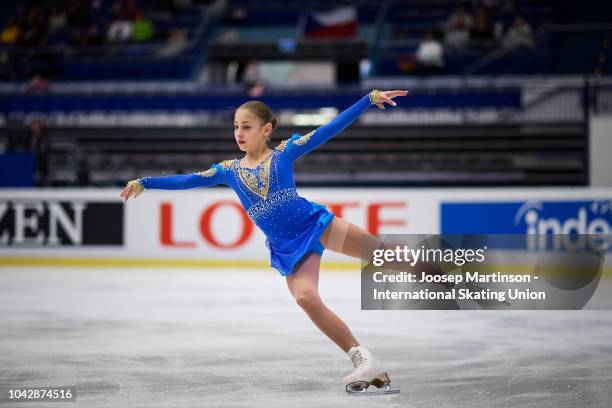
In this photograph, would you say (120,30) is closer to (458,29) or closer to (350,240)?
(458,29)

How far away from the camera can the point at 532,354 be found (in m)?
5.24

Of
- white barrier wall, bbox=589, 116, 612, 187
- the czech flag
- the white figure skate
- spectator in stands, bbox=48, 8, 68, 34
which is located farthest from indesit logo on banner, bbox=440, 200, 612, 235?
spectator in stands, bbox=48, 8, 68, 34

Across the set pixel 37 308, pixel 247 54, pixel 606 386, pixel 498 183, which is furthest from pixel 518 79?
pixel 606 386

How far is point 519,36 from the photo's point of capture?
1587cm

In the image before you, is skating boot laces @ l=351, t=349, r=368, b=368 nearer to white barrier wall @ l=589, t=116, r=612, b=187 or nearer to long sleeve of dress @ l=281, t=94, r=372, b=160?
long sleeve of dress @ l=281, t=94, r=372, b=160

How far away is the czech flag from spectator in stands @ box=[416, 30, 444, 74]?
11.0ft

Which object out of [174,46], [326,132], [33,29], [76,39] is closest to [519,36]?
[174,46]

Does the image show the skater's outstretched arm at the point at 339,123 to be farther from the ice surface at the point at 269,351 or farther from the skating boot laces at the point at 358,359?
the ice surface at the point at 269,351

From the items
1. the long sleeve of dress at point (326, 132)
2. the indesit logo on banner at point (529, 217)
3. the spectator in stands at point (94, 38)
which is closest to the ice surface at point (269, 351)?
the long sleeve of dress at point (326, 132)

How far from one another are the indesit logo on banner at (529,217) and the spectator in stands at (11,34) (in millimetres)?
11428

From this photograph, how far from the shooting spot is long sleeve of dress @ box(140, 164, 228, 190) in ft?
14.3

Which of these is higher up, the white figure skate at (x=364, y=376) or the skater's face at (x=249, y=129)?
the skater's face at (x=249, y=129)

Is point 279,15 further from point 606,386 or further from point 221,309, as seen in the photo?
point 606,386

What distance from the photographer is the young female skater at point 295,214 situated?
13.5 feet
